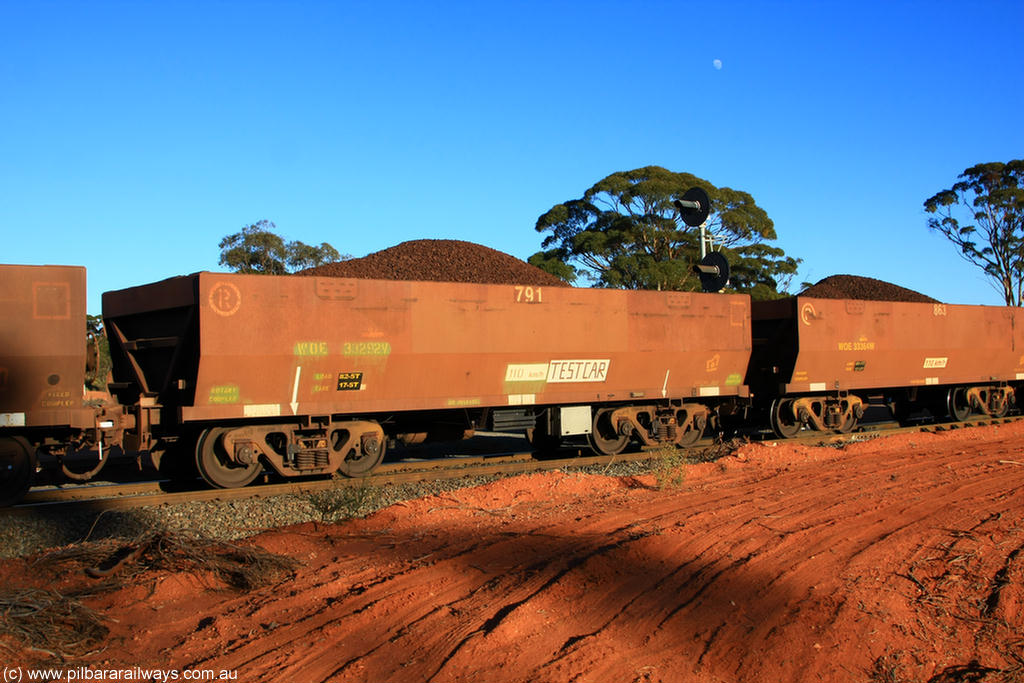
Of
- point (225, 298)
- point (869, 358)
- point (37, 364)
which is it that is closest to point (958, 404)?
point (869, 358)

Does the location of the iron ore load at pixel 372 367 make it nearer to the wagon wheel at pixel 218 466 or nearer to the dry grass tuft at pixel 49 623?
the wagon wheel at pixel 218 466

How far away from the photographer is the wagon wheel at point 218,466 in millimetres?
10500

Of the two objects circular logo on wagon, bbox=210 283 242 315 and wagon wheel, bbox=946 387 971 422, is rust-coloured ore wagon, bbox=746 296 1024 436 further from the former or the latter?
circular logo on wagon, bbox=210 283 242 315

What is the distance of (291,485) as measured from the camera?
34.4ft

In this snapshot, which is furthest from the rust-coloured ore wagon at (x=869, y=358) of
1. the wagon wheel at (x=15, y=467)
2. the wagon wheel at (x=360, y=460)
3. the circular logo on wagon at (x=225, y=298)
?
the wagon wheel at (x=15, y=467)

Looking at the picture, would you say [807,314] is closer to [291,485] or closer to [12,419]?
[291,485]

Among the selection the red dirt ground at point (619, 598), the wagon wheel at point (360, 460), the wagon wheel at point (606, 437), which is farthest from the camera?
the wagon wheel at point (606, 437)

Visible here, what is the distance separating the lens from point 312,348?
10.7 metres

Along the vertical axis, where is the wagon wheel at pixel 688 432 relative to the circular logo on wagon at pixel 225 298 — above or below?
below

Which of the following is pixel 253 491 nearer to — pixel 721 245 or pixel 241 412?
pixel 241 412

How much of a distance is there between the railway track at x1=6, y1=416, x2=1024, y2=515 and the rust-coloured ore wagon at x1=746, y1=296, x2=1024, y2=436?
1.72m

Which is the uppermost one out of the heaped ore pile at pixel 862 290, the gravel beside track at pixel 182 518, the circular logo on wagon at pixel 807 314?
the heaped ore pile at pixel 862 290

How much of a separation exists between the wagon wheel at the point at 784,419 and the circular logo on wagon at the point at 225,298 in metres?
11.1

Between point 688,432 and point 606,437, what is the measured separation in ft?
5.91
